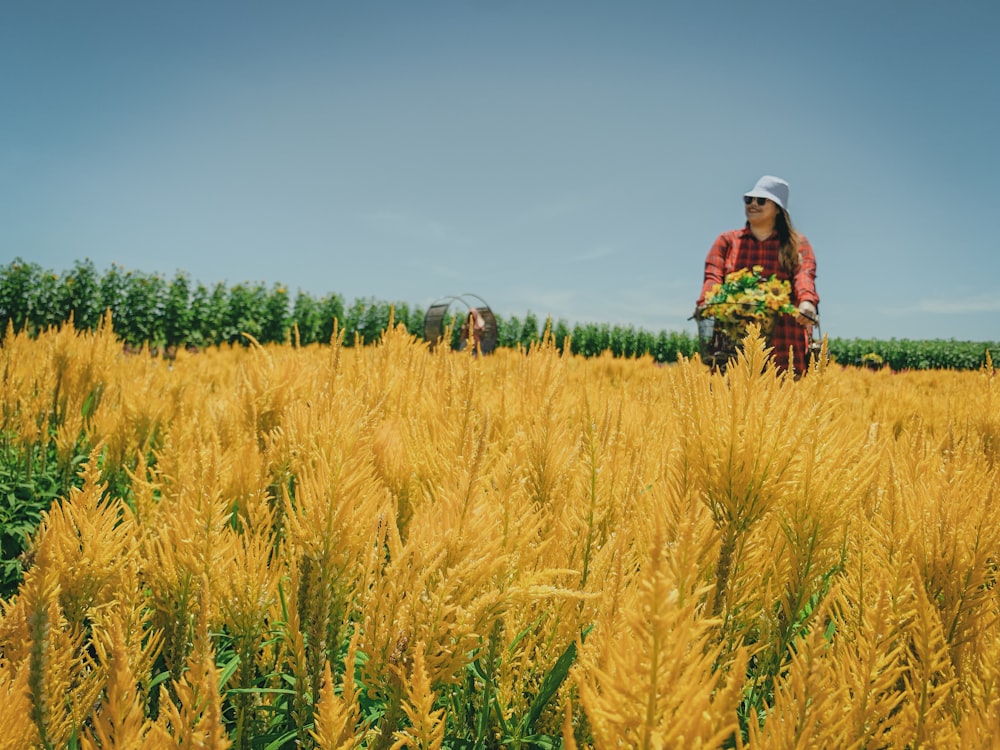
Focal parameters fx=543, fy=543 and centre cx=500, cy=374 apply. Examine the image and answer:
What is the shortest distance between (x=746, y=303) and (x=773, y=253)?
4.11 feet

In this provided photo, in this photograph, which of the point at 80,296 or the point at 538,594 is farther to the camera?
the point at 80,296

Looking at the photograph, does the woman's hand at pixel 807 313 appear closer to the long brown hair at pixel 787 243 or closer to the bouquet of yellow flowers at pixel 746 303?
the bouquet of yellow flowers at pixel 746 303

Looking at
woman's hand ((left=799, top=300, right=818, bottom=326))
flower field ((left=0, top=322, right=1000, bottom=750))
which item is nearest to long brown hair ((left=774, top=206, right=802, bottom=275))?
woman's hand ((left=799, top=300, right=818, bottom=326))

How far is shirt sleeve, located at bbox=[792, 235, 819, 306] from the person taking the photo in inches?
167

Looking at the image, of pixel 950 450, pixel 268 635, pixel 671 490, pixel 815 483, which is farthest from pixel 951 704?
pixel 268 635

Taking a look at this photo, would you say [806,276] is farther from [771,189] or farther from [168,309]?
[168,309]

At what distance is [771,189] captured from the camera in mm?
4699

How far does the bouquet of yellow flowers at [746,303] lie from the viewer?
4.01 m

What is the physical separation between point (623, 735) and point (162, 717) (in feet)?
1.62

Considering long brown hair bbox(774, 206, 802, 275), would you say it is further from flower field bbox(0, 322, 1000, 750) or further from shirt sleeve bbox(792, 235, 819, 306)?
flower field bbox(0, 322, 1000, 750)

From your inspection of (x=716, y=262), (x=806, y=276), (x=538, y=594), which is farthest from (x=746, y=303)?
(x=538, y=594)

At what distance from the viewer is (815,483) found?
0.82 metres

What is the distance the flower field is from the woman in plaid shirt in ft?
12.2

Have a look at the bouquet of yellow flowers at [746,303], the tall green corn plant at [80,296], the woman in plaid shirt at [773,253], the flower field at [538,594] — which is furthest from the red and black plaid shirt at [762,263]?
the tall green corn plant at [80,296]
